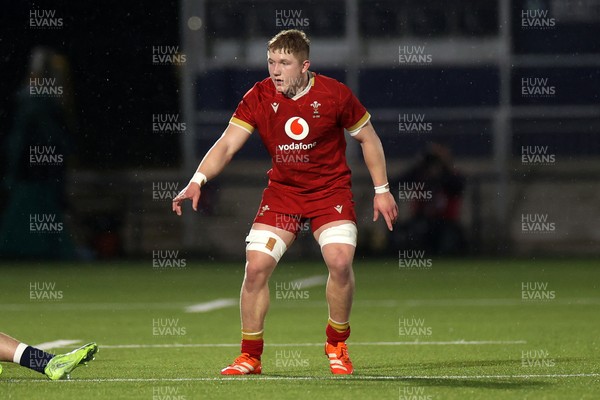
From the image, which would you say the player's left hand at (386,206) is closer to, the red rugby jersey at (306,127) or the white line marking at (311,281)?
the red rugby jersey at (306,127)

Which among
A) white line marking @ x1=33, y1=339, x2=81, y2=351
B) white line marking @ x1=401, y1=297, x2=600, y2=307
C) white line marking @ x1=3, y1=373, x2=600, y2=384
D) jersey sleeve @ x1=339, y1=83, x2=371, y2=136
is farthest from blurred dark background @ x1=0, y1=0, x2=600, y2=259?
white line marking @ x1=3, y1=373, x2=600, y2=384

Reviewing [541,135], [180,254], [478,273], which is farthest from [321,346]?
[541,135]

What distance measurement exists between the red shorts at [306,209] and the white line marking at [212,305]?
518 cm

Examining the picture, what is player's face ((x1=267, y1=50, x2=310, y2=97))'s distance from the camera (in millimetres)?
9023

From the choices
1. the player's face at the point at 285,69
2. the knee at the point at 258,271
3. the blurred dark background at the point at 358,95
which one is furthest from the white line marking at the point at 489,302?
the blurred dark background at the point at 358,95

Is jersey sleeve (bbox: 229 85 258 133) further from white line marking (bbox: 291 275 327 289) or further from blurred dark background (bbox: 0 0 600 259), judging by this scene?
blurred dark background (bbox: 0 0 600 259)

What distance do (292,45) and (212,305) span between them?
20.6ft

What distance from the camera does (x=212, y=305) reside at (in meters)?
15.0

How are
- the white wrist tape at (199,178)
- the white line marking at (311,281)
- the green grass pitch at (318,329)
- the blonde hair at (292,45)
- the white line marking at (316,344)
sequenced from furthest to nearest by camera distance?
1. the white line marking at (311,281)
2. the white line marking at (316,344)
3. the white wrist tape at (199,178)
4. the blonde hair at (292,45)
5. the green grass pitch at (318,329)

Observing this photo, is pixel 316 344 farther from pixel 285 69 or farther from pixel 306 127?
pixel 285 69

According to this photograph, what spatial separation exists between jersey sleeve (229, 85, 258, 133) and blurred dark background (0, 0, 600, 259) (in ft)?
40.7

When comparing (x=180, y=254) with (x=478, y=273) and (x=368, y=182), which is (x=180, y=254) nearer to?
(x=368, y=182)

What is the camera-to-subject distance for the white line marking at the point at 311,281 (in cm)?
1714

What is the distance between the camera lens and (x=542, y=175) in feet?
79.5
